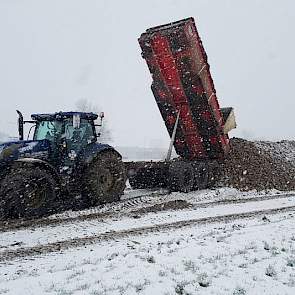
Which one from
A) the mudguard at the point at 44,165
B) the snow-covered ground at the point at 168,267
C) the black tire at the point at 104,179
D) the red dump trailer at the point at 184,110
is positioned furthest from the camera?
the red dump trailer at the point at 184,110

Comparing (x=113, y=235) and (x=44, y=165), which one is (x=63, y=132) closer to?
(x=44, y=165)

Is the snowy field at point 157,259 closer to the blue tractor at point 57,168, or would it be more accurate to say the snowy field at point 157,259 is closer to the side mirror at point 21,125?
the blue tractor at point 57,168

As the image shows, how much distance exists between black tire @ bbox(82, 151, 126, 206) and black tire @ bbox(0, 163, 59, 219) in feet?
3.64

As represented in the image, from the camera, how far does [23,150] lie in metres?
8.52

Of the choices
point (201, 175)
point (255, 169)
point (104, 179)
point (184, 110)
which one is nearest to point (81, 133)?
point (104, 179)

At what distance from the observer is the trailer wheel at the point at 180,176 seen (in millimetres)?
11953

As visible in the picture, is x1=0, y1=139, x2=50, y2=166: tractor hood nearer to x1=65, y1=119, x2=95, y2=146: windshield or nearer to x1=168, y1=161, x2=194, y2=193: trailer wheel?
x1=65, y1=119, x2=95, y2=146: windshield

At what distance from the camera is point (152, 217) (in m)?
8.77

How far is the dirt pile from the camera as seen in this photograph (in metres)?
13.5

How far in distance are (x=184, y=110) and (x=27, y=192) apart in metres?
5.77

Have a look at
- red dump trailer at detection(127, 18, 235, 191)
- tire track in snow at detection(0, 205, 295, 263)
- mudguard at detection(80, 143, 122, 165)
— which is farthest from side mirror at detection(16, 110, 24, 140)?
tire track in snow at detection(0, 205, 295, 263)

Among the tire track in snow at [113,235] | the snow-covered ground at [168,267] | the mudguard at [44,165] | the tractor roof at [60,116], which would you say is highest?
the tractor roof at [60,116]

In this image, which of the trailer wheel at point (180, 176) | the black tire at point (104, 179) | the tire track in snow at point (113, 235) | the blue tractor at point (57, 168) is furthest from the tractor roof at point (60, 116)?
the tire track in snow at point (113, 235)

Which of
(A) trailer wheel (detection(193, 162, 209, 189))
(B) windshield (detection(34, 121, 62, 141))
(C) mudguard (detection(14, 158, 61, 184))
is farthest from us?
(A) trailer wheel (detection(193, 162, 209, 189))
